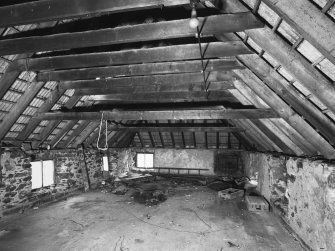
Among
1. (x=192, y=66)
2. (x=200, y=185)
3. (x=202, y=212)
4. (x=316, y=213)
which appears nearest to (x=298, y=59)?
(x=192, y=66)

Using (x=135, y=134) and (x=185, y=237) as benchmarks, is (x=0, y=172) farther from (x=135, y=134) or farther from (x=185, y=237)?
(x=135, y=134)

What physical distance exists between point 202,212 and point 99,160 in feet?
21.8

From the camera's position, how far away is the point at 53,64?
14.4ft

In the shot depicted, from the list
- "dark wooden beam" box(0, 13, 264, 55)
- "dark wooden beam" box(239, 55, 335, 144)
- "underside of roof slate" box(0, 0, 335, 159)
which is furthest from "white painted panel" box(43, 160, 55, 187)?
"dark wooden beam" box(239, 55, 335, 144)

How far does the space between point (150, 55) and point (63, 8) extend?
1578mm

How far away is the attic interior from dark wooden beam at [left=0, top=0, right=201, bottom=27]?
0.01 m

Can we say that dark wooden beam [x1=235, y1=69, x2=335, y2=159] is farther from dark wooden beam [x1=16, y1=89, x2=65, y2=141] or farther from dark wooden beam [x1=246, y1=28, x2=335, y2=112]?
dark wooden beam [x1=16, y1=89, x2=65, y2=141]

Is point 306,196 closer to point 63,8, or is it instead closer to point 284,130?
point 284,130

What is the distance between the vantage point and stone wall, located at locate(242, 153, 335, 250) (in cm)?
410

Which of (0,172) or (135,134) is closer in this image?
(0,172)

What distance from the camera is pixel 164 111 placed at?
671 cm

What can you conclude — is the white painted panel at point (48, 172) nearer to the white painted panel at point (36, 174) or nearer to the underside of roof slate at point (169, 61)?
the white painted panel at point (36, 174)

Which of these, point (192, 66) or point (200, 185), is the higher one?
point (192, 66)

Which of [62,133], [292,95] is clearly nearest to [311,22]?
[292,95]
